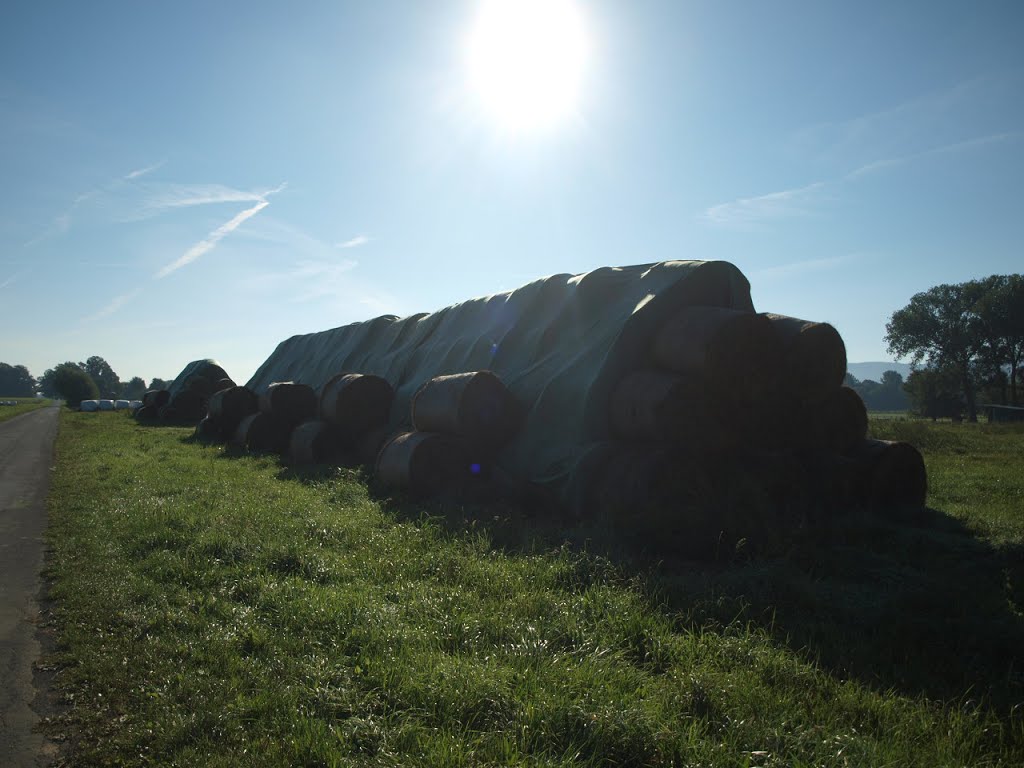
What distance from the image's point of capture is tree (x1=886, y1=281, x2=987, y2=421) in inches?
1901

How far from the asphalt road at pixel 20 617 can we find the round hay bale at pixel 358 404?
504cm

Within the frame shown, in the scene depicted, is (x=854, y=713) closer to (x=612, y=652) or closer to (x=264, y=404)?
(x=612, y=652)

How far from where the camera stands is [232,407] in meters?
18.6

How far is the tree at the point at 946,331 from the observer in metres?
48.3

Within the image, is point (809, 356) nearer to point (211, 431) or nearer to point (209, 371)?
point (211, 431)

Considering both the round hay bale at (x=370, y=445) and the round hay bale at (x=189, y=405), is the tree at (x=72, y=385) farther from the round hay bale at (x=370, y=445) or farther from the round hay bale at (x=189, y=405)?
the round hay bale at (x=370, y=445)

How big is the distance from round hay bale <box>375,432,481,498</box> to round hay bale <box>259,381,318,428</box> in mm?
7407

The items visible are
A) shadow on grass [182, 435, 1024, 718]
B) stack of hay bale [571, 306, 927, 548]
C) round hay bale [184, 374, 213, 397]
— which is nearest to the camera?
shadow on grass [182, 435, 1024, 718]

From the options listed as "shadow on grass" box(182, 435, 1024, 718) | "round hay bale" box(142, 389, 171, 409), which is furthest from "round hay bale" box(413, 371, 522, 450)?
"round hay bale" box(142, 389, 171, 409)

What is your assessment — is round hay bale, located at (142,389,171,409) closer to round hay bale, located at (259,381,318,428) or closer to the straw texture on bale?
round hay bale, located at (259,381,318,428)

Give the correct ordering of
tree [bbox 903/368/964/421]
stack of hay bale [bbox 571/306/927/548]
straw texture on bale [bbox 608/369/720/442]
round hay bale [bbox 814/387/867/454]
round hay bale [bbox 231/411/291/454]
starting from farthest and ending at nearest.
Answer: tree [bbox 903/368/964/421] < round hay bale [bbox 231/411/291/454] < round hay bale [bbox 814/387/867/454] < straw texture on bale [bbox 608/369/720/442] < stack of hay bale [bbox 571/306/927/548]

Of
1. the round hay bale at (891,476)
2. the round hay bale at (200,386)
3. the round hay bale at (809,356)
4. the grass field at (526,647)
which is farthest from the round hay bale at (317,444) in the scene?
the round hay bale at (200,386)

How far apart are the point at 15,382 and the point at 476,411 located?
20373 centimetres

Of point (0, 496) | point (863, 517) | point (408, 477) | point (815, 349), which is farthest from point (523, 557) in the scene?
point (0, 496)
